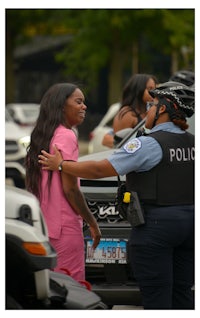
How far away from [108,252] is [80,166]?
166 cm

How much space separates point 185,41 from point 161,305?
29350 millimetres

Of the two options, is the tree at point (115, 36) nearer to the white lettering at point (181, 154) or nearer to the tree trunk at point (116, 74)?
the tree trunk at point (116, 74)

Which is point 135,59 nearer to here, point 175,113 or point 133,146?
point 175,113

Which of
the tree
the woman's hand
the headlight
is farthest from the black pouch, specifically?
the tree

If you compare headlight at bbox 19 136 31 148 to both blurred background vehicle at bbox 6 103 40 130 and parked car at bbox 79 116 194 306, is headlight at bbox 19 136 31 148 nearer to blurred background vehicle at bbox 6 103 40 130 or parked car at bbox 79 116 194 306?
parked car at bbox 79 116 194 306

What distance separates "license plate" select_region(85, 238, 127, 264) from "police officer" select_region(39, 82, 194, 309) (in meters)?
1.48

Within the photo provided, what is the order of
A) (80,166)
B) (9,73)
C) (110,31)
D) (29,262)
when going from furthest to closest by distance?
(9,73) → (110,31) → (80,166) → (29,262)

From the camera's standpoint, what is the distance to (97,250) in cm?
812

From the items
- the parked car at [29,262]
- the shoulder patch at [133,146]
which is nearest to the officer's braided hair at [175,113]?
the shoulder patch at [133,146]

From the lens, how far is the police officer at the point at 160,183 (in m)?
6.41

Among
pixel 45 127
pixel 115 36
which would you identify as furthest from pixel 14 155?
pixel 115 36

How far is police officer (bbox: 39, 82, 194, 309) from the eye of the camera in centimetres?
641

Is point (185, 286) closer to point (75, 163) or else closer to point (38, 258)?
point (75, 163)

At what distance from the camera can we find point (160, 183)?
6426 mm
